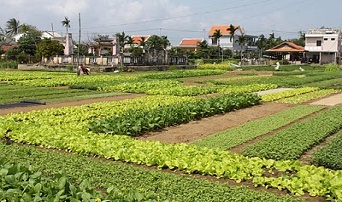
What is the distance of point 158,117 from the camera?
13305 millimetres

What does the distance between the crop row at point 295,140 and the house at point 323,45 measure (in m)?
69.6

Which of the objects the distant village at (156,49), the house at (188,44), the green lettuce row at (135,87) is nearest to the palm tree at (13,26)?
the distant village at (156,49)

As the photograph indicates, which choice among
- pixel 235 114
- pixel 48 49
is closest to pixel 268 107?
pixel 235 114

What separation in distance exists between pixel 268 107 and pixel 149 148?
1033 cm

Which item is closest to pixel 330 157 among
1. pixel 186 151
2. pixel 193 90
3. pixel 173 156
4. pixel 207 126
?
pixel 186 151

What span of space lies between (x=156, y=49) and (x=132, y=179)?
4884cm

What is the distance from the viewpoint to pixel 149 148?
30.8ft

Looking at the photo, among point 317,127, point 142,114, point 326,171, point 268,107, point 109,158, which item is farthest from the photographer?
point 268,107

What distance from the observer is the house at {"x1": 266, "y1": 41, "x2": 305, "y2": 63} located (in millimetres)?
77875

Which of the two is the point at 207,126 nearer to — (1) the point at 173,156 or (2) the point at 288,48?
(1) the point at 173,156

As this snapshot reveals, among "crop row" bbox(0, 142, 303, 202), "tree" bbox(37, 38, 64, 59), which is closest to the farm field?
"crop row" bbox(0, 142, 303, 202)

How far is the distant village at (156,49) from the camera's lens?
55259 millimetres

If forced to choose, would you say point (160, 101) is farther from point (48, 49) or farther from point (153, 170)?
point (48, 49)

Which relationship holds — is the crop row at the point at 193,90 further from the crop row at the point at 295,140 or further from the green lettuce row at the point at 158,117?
the crop row at the point at 295,140
